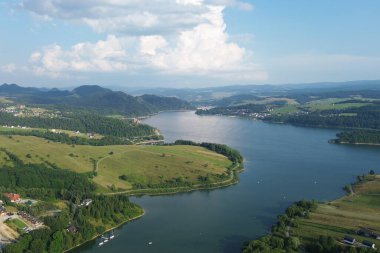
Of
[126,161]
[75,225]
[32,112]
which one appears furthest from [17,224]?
[32,112]

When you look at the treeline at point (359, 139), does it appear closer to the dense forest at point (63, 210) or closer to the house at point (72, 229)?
the dense forest at point (63, 210)

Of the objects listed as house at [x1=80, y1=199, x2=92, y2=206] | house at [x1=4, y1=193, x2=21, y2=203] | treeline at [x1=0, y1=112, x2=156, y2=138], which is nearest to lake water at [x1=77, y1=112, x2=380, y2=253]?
house at [x1=80, y1=199, x2=92, y2=206]

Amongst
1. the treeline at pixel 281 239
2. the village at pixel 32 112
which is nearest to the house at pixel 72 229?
the treeline at pixel 281 239

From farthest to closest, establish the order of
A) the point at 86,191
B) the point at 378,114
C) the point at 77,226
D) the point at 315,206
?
the point at 378,114 → the point at 86,191 → the point at 315,206 → the point at 77,226

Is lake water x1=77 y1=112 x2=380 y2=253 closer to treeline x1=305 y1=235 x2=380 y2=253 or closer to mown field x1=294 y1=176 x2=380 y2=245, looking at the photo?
mown field x1=294 y1=176 x2=380 y2=245

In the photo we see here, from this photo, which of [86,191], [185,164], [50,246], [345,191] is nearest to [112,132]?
[185,164]

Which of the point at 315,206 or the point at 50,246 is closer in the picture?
the point at 50,246

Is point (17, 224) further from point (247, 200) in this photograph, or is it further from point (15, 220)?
point (247, 200)

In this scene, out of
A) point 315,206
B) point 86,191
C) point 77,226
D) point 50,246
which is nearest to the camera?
point 50,246

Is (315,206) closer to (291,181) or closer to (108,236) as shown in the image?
(291,181)
